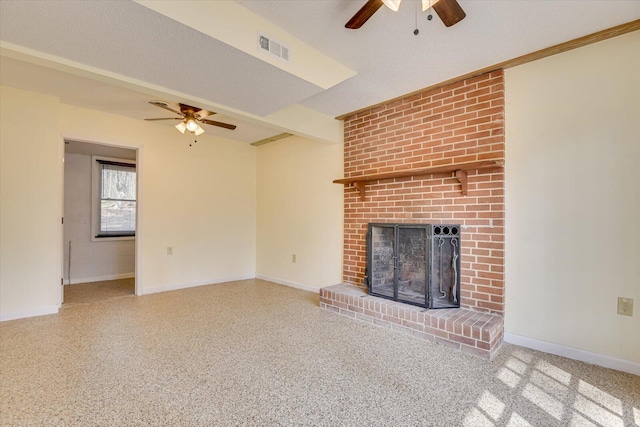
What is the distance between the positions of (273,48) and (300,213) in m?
2.74

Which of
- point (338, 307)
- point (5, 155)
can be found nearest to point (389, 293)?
point (338, 307)

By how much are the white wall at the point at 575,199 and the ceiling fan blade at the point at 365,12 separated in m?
1.70

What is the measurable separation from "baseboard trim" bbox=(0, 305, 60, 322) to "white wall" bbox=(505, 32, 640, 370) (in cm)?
466

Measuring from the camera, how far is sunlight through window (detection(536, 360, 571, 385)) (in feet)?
6.57

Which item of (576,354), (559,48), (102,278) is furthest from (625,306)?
(102,278)

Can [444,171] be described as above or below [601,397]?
above

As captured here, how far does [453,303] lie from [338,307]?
1202mm

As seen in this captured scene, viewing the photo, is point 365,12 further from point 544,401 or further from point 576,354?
point 576,354

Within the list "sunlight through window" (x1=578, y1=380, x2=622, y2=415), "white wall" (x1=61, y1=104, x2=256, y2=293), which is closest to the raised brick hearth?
"sunlight through window" (x1=578, y1=380, x2=622, y2=415)

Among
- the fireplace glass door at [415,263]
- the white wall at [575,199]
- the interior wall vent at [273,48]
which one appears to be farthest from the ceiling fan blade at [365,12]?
the fireplace glass door at [415,263]

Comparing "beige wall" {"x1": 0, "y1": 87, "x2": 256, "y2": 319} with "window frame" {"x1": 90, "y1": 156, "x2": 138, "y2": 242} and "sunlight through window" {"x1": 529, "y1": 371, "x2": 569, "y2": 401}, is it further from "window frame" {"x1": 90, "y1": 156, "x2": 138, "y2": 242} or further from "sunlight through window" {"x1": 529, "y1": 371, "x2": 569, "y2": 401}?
"sunlight through window" {"x1": 529, "y1": 371, "x2": 569, "y2": 401}

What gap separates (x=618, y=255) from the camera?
2.15m

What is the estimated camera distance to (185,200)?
15.2 feet

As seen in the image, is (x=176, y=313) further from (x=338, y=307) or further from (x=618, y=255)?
(x=618, y=255)
